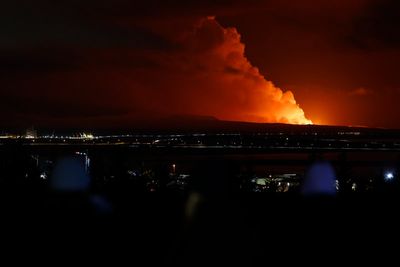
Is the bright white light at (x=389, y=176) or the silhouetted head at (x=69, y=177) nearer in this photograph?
the silhouetted head at (x=69, y=177)

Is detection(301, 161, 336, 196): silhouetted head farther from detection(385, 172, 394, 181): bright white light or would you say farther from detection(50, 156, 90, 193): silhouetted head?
detection(50, 156, 90, 193): silhouetted head

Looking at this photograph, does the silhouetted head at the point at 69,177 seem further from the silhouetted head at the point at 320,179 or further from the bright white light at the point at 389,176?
the bright white light at the point at 389,176

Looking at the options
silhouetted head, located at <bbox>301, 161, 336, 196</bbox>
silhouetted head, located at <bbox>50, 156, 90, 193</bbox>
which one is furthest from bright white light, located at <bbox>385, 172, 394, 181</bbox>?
silhouetted head, located at <bbox>50, 156, 90, 193</bbox>

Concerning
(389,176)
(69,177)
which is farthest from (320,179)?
(69,177)

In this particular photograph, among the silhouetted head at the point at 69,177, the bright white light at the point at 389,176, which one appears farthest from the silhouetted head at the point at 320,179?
the silhouetted head at the point at 69,177

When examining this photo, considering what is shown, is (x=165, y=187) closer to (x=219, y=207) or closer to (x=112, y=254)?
(x=219, y=207)

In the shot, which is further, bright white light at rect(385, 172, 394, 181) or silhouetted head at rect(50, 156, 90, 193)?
bright white light at rect(385, 172, 394, 181)
